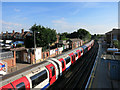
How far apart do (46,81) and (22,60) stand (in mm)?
14959

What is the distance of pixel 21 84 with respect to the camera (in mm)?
7332

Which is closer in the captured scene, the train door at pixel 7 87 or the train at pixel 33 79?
the train door at pixel 7 87

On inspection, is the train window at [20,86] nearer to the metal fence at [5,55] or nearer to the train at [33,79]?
the train at [33,79]

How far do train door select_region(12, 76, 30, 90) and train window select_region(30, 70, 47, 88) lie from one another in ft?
2.21

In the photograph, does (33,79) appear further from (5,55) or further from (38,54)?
(38,54)

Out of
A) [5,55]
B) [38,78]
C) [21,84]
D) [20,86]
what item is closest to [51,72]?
[38,78]

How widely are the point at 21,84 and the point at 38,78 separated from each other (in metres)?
1.90

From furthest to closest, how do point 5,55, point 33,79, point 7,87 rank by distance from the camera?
1. point 5,55
2. point 33,79
3. point 7,87

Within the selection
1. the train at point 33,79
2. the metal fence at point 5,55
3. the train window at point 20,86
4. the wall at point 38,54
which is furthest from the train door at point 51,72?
the wall at point 38,54

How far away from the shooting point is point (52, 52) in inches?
1126

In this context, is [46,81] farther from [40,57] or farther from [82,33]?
[82,33]

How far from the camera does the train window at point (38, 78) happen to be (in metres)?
8.48

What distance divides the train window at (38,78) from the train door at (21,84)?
2.21ft

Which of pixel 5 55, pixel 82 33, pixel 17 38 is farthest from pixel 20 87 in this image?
pixel 82 33
